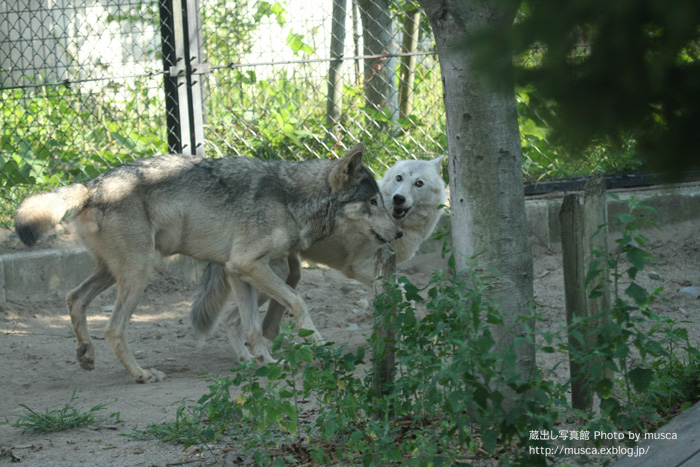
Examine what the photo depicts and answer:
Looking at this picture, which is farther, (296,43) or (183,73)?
(296,43)

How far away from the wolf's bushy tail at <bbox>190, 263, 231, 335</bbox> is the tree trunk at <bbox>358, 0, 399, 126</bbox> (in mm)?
2872

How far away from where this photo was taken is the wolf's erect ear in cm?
484

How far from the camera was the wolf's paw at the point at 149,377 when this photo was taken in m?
4.62

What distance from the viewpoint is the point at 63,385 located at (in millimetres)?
4590

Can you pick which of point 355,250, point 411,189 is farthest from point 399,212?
point 355,250

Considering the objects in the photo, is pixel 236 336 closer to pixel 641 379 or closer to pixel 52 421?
pixel 52 421

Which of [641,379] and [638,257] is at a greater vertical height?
[638,257]

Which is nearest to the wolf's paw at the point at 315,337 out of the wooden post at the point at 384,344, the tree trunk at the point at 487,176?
the wooden post at the point at 384,344

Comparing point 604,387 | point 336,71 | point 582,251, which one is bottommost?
point 604,387

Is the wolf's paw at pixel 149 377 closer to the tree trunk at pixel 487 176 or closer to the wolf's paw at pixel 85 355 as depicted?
the wolf's paw at pixel 85 355

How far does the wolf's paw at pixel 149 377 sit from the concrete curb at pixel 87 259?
81.4 inches

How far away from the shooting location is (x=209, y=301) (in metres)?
5.14

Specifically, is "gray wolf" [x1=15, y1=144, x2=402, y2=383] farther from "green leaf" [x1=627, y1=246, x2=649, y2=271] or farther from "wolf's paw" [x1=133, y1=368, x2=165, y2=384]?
"green leaf" [x1=627, y1=246, x2=649, y2=271]

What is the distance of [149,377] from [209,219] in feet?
3.63
